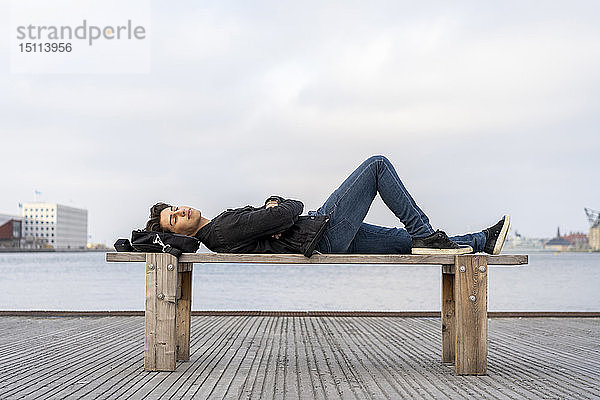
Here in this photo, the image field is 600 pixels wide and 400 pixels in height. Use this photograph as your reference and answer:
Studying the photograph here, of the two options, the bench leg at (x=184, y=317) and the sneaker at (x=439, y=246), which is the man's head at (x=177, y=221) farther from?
the sneaker at (x=439, y=246)

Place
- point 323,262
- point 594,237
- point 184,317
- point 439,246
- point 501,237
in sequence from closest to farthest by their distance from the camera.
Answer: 1. point 323,262
2. point 439,246
3. point 501,237
4. point 184,317
5. point 594,237

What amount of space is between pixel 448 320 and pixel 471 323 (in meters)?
0.58

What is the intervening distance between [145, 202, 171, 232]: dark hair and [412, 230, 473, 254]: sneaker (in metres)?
1.64

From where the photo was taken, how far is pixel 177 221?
4.38 m

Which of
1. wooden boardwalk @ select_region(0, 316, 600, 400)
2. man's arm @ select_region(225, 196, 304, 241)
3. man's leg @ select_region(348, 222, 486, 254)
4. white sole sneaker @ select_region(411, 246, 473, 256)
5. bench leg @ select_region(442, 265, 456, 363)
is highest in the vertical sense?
man's arm @ select_region(225, 196, 304, 241)

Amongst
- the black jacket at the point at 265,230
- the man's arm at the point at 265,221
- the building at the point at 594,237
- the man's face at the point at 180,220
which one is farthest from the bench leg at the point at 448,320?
the building at the point at 594,237

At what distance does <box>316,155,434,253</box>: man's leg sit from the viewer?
429cm

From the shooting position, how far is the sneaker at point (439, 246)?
4164mm

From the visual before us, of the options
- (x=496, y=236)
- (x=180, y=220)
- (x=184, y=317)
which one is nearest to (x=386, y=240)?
(x=496, y=236)

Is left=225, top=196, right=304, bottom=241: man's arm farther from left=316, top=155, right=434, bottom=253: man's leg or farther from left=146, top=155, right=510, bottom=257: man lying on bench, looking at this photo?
left=316, top=155, right=434, bottom=253: man's leg

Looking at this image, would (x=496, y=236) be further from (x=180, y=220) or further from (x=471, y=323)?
(x=180, y=220)

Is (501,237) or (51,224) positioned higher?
(51,224)

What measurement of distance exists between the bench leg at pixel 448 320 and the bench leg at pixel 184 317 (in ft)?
5.59

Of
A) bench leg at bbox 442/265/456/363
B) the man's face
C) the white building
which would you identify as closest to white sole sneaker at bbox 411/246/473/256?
bench leg at bbox 442/265/456/363
